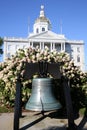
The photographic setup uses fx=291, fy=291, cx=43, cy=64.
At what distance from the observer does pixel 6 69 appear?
32.6ft

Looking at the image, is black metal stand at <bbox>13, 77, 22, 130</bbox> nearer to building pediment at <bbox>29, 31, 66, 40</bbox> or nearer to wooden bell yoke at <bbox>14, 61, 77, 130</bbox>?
wooden bell yoke at <bbox>14, 61, 77, 130</bbox>

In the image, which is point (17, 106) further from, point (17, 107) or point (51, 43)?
point (51, 43)

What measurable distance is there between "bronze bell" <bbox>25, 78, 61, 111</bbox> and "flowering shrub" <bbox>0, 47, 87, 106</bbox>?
2.51 m

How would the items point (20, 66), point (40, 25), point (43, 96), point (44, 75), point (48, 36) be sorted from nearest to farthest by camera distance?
point (43, 96), point (44, 75), point (20, 66), point (48, 36), point (40, 25)

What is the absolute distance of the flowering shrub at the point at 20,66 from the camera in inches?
378

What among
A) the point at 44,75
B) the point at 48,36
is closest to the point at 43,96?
the point at 44,75

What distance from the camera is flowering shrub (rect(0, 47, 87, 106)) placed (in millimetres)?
9609

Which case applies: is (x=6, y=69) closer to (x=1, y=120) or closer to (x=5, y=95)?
(x=5, y=95)

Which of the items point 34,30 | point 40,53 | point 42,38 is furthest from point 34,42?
point 40,53

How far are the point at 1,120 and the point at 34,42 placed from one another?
73.0 metres

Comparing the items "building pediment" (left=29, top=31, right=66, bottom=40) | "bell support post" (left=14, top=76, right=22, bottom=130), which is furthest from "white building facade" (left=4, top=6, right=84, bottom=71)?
"bell support post" (left=14, top=76, right=22, bottom=130)

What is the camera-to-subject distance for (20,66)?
9461 mm

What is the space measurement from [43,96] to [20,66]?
2.89m

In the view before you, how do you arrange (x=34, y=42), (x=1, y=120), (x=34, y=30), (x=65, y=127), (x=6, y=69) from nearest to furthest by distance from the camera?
(x=65, y=127) < (x=1, y=120) < (x=6, y=69) < (x=34, y=42) < (x=34, y=30)
